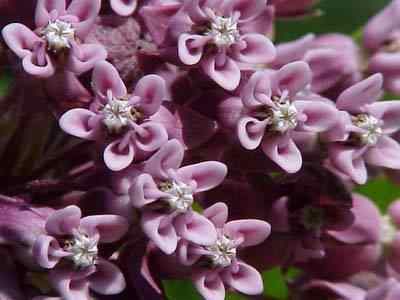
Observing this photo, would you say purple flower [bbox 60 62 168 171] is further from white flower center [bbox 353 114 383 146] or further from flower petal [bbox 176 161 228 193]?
white flower center [bbox 353 114 383 146]

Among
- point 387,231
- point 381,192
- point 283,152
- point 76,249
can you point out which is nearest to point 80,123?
point 76,249

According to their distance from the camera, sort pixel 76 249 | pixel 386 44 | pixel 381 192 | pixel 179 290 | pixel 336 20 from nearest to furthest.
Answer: pixel 76 249 → pixel 386 44 → pixel 179 290 → pixel 381 192 → pixel 336 20

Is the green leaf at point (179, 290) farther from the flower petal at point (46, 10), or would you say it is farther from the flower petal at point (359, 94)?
the flower petal at point (46, 10)

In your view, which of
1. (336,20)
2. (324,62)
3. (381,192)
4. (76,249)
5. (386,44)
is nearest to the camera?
(76,249)

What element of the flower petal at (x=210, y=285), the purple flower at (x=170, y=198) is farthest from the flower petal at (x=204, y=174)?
the flower petal at (x=210, y=285)

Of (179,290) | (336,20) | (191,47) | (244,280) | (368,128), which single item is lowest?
(179,290)

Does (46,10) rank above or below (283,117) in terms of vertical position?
above

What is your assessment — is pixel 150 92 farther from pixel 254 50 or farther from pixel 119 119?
pixel 254 50
